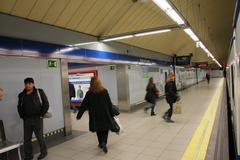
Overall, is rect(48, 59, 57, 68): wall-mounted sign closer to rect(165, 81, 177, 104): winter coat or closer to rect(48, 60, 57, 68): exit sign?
rect(48, 60, 57, 68): exit sign

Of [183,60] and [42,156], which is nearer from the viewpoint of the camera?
[42,156]

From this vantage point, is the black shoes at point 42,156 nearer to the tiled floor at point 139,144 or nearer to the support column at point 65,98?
the tiled floor at point 139,144

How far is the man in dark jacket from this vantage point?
3.50 metres

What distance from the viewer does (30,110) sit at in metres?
3.48

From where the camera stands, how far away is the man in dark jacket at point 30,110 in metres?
3.50

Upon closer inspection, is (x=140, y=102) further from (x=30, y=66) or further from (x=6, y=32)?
(x=6, y=32)

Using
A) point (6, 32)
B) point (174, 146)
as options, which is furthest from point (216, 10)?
point (6, 32)

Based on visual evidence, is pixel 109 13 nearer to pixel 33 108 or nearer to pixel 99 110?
pixel 99 110

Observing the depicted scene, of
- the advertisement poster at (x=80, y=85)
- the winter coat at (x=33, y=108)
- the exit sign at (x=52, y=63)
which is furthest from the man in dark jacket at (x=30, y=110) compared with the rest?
the advertisement poster at (x=80, y=85)

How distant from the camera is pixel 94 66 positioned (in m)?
9.35

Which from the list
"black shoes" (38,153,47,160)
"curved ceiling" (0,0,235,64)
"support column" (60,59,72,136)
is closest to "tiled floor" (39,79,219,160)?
"black shoes" (38,153,47,160)

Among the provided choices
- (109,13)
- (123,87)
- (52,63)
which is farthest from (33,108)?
(123,87)

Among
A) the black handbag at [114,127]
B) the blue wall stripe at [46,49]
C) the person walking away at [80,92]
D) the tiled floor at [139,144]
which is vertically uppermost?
the blue wall stripe at [46,49]

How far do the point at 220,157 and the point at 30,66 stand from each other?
13.9 ft
